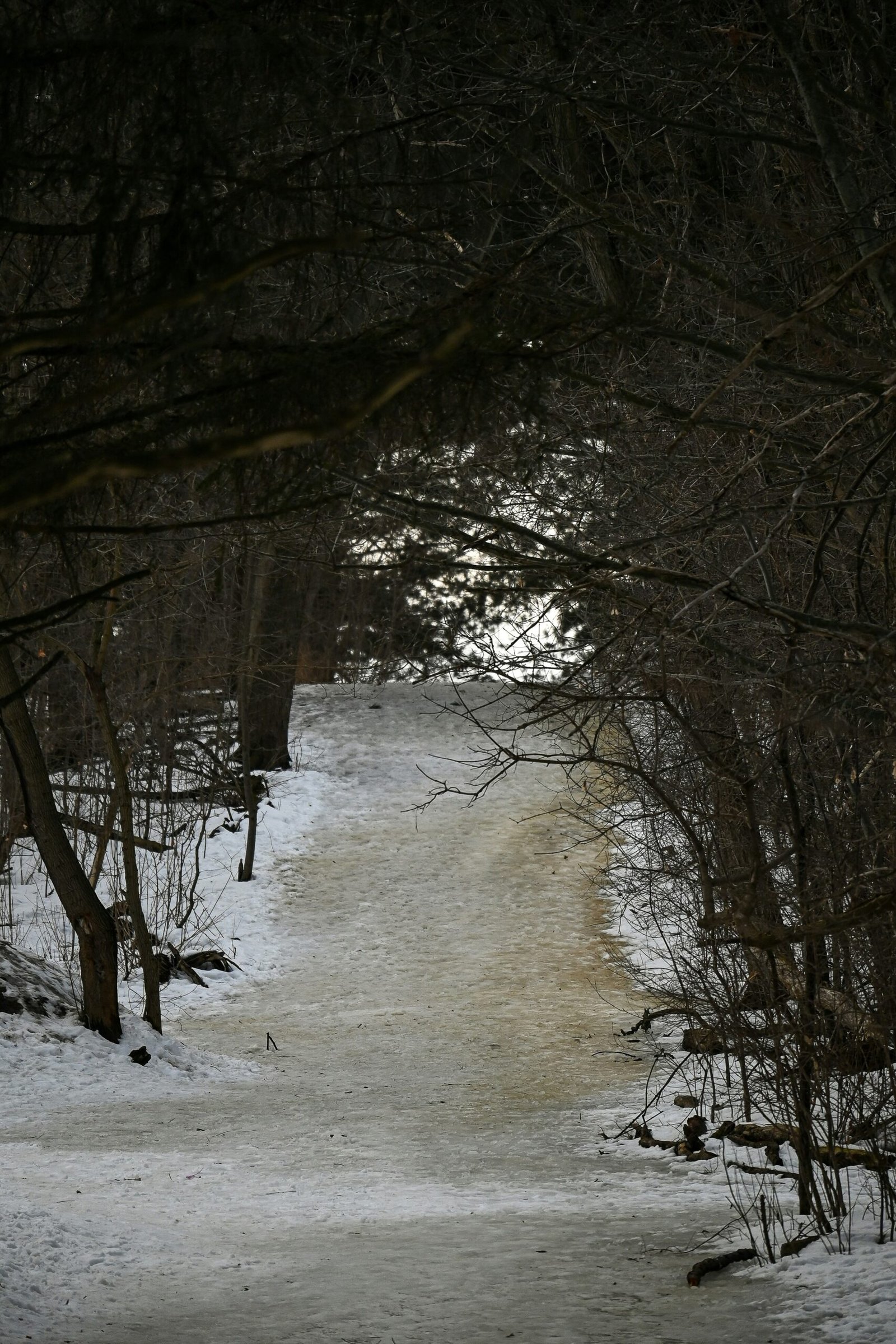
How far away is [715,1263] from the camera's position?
17.3ft

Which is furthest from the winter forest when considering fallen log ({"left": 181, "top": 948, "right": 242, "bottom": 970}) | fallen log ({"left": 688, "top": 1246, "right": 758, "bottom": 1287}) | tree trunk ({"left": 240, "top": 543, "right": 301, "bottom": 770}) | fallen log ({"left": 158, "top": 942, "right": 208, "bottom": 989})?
Result: tree trunk ({"left": 240, "top": 543, "right": 301, "bottom": 770})

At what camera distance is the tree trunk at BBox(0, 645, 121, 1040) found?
10539 mm

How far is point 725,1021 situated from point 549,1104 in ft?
12.2

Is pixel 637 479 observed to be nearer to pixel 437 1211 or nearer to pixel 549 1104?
pixel 437 1211

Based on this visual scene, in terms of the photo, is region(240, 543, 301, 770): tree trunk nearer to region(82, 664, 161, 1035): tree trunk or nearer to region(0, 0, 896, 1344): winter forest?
region(82, 664, 161, 1035): tree trunk

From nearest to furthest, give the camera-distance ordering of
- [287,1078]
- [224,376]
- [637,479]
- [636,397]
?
1. [224,376]
2. [636,397]
3. [637,479]
4. [287,1078]

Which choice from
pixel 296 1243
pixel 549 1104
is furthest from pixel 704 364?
pixel 549 1104

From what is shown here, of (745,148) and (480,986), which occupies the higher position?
(745,148)

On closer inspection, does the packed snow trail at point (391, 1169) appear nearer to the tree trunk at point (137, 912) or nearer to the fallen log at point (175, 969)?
the fallen log at point (175, 969)

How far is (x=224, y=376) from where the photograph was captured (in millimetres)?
2963

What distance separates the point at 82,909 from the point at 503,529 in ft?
24.1

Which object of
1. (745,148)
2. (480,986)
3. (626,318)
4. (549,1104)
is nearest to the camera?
(626,318)

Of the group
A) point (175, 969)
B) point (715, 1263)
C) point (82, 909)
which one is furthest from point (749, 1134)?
point (175, 969)

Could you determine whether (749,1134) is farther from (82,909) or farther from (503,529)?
(82,909)
